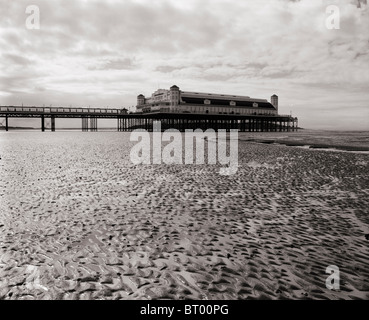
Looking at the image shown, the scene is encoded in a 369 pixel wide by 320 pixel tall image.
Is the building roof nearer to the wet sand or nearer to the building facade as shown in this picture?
the building facade

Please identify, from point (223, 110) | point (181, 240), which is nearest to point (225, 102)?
point (223, 110)

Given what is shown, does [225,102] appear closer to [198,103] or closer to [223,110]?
[223,110]

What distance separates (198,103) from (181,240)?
97.1 m

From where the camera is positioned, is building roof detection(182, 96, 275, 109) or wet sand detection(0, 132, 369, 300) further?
building roof detection(182, 96, 275, 109)

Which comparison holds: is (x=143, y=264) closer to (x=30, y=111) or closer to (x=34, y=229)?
(x=34, y=229)

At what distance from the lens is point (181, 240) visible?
4.62 m

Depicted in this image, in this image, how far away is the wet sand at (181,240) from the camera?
329 cm

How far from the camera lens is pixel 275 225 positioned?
5.37 metres

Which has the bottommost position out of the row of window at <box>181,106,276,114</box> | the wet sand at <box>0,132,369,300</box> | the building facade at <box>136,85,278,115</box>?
the wet sand at <box>0,132,369,300</box>

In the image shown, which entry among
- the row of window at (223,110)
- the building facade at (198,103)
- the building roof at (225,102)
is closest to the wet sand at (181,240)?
the building facade at (198,103)

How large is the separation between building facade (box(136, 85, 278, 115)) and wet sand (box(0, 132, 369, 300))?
83.4 metres

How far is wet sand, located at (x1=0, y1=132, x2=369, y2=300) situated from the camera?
129 inches

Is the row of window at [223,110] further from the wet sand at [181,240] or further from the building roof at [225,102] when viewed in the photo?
the wet sand at [181,240]

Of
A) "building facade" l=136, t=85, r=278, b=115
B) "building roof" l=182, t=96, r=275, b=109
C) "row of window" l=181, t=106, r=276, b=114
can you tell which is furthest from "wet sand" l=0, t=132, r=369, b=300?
"building roof" l=182, t=96, r=275, b=109
